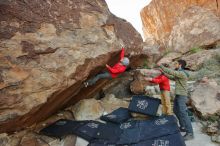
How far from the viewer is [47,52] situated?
541 cm

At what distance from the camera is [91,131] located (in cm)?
592

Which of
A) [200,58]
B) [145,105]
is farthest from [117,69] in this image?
[200,58]

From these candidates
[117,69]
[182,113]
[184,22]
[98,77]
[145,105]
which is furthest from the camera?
[184,22]

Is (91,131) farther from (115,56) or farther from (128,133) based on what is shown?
(115,56)

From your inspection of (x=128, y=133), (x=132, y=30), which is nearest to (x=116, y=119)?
(x=128, y=133)

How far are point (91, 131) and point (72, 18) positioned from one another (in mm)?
2482

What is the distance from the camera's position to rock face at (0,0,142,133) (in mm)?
4953

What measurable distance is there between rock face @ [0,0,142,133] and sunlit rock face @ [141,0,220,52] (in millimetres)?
6367

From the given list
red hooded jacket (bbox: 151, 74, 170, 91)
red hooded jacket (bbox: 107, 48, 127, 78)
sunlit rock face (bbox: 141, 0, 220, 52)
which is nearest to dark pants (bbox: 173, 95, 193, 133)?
red hooded jacket (bbox: 151, 74, 170, 91)

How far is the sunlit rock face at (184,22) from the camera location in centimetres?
1200

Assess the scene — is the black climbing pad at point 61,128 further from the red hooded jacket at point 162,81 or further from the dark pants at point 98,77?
the red hooded jacket at point 162,81

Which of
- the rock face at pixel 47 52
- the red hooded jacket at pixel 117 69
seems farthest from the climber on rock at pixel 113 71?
the rock face at pixel 47 52

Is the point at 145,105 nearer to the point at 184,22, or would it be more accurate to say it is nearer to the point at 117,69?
the point at 117,69

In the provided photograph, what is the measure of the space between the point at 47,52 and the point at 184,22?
913 cm
